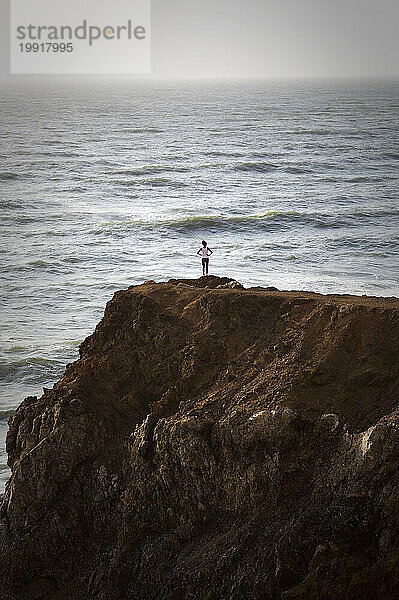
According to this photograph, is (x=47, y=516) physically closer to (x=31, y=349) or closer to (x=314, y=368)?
(x=314, y=368)

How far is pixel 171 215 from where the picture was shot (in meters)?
51.6

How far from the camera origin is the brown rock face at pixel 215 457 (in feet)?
34.3

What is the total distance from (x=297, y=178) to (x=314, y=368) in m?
54.0

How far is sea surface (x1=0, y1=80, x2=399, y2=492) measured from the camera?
109ft

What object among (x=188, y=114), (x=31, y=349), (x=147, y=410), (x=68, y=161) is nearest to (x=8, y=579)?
(x=147, y=410)

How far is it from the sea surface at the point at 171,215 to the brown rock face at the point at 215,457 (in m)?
7.62

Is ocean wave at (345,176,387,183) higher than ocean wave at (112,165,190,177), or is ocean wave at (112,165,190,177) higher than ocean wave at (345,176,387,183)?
ocean wave at (112,165,190,177)

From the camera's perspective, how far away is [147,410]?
509 inches

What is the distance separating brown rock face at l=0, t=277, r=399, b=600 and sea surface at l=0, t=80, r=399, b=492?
7.62m

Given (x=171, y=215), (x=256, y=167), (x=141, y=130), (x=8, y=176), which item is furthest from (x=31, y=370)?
(x=141, y=130)

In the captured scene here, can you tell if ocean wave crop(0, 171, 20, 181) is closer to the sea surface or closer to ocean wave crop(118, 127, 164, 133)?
the sea surface

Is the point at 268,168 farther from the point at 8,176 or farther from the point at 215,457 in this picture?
the point at 215,457

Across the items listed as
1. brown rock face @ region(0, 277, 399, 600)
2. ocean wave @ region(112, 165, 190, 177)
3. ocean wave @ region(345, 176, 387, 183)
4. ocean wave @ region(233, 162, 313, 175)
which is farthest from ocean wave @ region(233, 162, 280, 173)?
brown rock face @ region(0, 277, 399, 600)

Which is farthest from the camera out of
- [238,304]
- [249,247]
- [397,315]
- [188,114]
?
[188,114]
